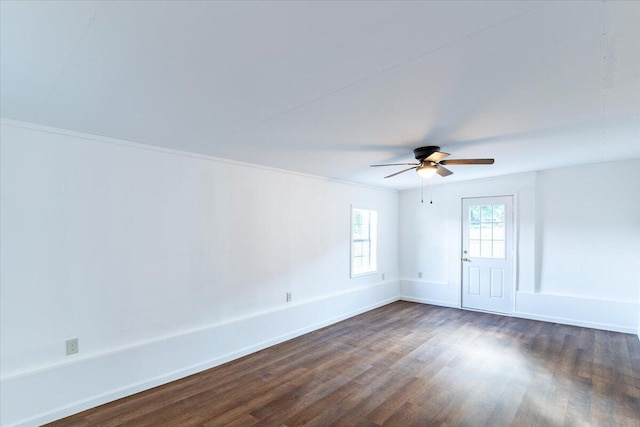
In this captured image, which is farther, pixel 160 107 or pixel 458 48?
pixel 160 107

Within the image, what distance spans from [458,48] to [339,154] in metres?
2.15

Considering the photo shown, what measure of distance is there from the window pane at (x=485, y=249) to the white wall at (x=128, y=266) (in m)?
3.37

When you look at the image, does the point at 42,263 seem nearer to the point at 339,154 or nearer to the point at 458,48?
the point at 339,154

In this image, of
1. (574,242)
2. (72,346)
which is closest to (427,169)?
(574,242)

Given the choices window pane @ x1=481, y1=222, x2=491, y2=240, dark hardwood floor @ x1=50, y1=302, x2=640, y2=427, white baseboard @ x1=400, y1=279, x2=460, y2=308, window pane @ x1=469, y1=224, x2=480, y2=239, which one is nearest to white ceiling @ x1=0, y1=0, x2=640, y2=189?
dark hardwood floor @ x1=50, y1=302, x2=640, y2=427

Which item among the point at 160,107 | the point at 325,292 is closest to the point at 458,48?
the point at 160,107

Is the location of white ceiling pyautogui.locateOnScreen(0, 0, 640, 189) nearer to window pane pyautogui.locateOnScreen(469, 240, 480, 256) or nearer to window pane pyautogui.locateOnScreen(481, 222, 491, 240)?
window pane pyautogui.locateOnScreen(481, 222, 491, 240)

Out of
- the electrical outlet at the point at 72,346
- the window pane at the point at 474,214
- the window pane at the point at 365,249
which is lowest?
the electrical outlet at the point at 72,346

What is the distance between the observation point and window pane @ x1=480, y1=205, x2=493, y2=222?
5668mm

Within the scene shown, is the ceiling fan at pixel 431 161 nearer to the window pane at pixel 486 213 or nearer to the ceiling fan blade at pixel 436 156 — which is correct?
the ceiling fan blade at pixel 436 156

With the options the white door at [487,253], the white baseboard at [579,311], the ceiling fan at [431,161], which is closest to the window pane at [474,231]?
the white door at [487,253]

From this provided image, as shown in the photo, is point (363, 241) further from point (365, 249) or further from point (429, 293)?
point (429, 293)

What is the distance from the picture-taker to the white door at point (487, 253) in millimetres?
5427

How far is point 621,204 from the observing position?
454cm
